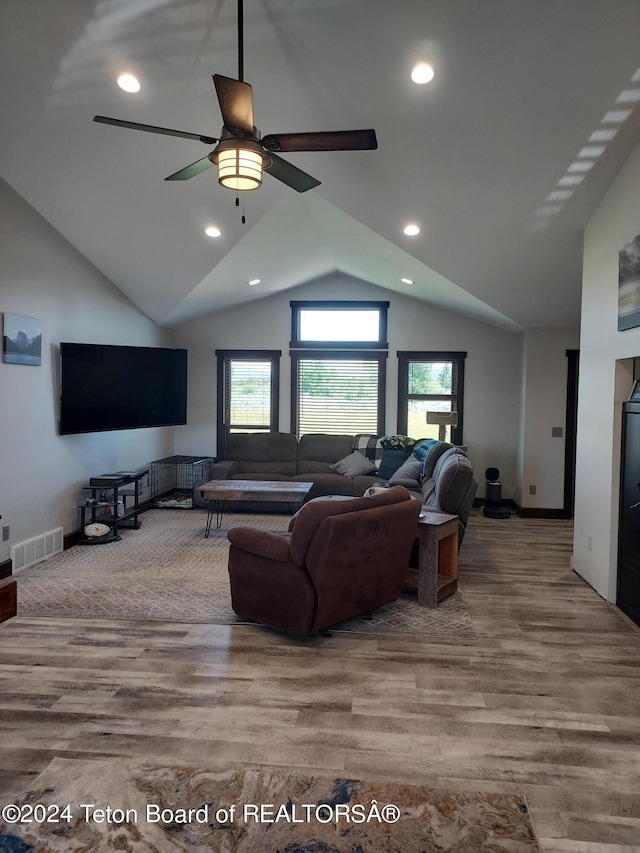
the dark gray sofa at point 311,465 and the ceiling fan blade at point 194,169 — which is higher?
the ceiling fan blade at point 194,169

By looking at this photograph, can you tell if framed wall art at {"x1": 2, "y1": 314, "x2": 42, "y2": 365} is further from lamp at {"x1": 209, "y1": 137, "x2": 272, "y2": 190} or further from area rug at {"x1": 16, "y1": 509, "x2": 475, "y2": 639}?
lamp at {"x1": 209, "y1": 137, "x2": 272, "y2": 190}

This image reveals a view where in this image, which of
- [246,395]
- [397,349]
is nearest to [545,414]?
[397,349]

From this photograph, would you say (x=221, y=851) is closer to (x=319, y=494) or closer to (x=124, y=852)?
(x=124, y=852)

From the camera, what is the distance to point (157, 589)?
450cm

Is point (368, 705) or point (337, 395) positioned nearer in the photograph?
point (368, 705)

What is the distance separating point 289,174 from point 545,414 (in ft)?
17.6

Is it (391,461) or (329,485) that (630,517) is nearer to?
(391,461)

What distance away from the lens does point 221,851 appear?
1.93 m

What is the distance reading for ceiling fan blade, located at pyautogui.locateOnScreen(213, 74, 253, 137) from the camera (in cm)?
261

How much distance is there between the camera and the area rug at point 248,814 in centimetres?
196

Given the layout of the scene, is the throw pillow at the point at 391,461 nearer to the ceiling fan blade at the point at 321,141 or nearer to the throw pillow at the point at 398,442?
the throw pillow at the point at 398,442

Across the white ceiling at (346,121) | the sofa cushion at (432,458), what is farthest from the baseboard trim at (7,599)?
the sofa cushion at (432,458)

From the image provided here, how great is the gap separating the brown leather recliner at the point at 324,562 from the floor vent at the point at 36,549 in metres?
2.21

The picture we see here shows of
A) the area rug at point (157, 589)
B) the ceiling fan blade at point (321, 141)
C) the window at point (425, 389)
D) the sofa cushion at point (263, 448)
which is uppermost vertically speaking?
the ceiling fan blade at point (321, 141)
